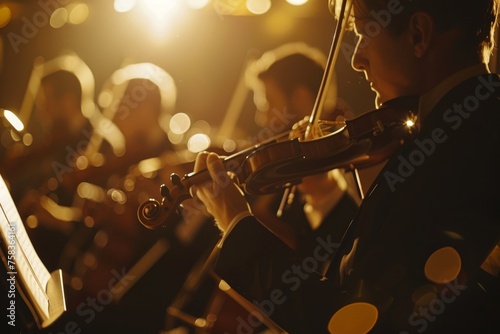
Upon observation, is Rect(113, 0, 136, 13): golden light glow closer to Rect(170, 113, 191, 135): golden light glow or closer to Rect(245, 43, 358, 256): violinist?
Rect(170, 113, 191, 135): golden light glow

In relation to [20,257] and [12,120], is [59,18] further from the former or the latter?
[20,257]

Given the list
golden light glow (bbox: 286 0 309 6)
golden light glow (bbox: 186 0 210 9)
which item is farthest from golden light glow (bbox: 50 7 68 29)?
golden light glow (bbox: 286 0 309 6)

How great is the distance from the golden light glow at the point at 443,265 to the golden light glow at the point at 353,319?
13cm

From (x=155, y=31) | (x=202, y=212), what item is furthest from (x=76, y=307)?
(x=155, y=31)

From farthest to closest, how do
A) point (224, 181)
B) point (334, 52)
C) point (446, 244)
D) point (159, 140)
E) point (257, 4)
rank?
point (257, 4) < point (159, 140) < point (334, 52) < point (224, 181) < point (446, 244)

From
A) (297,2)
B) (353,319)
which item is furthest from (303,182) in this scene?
(297,2)

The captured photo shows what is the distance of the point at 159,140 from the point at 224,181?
0.81m

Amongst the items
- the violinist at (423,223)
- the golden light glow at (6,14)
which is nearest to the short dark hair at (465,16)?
the violinist at (423,223)

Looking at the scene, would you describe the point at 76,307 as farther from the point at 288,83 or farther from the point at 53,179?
the point at 288,83

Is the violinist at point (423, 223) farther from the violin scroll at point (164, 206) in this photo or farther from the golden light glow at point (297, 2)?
the golden light glow at point (297, 2)

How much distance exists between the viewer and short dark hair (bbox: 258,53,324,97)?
5.97 ft

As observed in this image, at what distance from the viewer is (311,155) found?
1.27 m

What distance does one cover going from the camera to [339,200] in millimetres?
1615

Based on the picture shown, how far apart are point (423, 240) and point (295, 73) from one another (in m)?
0.96
